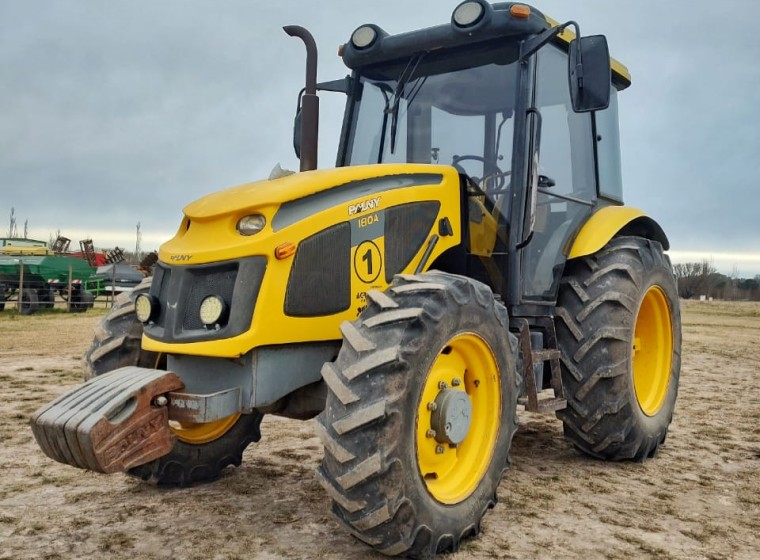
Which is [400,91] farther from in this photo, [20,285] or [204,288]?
[20,285]

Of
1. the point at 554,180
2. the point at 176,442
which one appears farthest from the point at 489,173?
the point at 176,442

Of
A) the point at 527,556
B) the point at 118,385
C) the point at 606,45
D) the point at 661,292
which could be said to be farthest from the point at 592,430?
the point at 118,385

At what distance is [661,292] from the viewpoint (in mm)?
5395

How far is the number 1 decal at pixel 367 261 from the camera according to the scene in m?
3.65

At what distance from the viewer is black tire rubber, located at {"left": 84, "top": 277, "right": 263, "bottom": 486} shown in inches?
151

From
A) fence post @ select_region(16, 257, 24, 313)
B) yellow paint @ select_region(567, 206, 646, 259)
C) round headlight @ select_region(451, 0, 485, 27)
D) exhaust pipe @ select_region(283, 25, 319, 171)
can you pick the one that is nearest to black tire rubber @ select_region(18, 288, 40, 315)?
fence post @ select_region(16, 257, 24, 313)

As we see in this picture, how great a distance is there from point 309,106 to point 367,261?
112cm

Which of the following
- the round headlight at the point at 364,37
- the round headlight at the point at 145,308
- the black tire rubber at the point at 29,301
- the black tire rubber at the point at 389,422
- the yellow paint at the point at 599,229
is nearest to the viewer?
the black tire rubber at the point at 389,422

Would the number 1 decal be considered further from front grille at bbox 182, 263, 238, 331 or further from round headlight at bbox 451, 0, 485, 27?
round headlight at bbox 451, 0, 485, 27

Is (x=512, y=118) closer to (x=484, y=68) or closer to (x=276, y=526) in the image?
(x=484, y=68)

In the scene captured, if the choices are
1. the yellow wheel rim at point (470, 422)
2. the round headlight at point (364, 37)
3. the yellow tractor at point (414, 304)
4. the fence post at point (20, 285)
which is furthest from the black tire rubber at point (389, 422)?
the fence post at point (20, 285)

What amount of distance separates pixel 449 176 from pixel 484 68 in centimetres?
81

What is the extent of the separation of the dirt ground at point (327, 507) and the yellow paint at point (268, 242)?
90 centimetres

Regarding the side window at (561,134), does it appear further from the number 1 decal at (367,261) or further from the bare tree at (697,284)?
the bare tree at (697,284)
